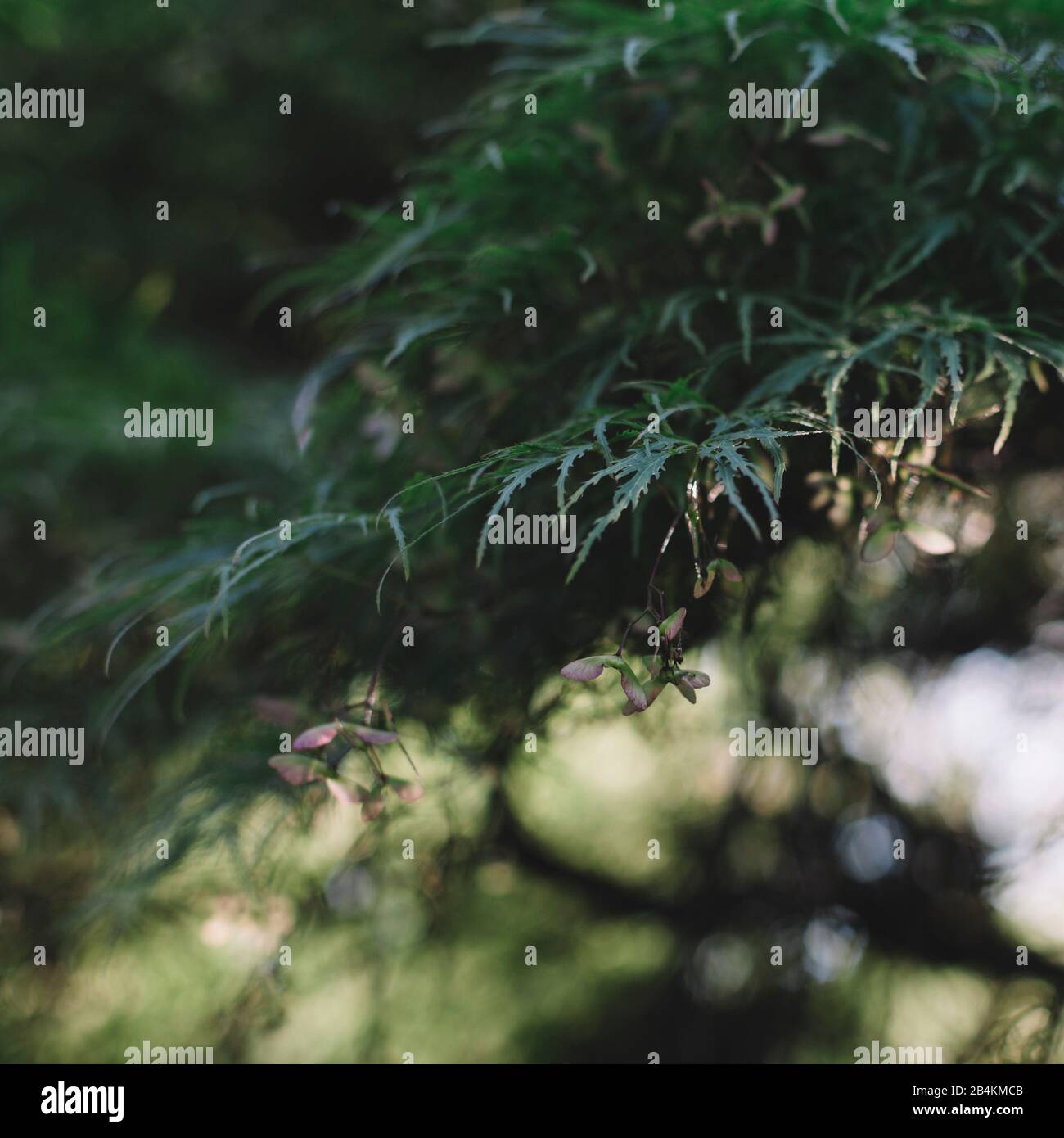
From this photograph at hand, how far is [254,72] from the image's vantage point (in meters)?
1.31

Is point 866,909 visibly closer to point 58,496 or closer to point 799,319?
point 799,319

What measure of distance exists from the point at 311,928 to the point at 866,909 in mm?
595

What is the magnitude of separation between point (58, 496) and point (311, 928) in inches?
27.3

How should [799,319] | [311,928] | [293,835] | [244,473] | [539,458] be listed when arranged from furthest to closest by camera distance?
[244,473] < [311,928] < [293,835] < [799,319] < [539,458]

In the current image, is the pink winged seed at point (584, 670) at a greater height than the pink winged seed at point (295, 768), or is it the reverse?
the pink winged seed at point (584, 670)

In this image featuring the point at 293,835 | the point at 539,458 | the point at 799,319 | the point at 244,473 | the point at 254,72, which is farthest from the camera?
the point at 254,72

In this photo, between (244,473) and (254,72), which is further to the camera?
(254,72)

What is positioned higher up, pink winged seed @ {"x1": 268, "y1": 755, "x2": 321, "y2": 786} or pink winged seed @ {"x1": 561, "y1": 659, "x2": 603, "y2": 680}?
pink winged seed @ {"x1": 561, "y1": 659, "x2": 603, "y2": 680}

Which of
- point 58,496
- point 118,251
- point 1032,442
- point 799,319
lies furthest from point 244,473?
point 1032,442

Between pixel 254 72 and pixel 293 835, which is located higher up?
pixel 254 72

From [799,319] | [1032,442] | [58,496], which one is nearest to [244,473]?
[58,496]

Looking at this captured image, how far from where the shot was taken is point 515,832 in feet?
3.03

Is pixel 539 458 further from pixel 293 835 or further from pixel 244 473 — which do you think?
pixel 244 473
